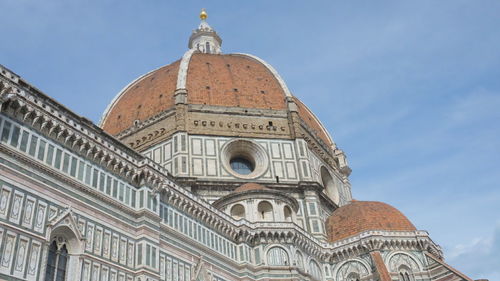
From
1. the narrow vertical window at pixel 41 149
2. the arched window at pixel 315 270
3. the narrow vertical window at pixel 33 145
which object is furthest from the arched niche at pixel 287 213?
the narrow vertical window at pixel 33 145

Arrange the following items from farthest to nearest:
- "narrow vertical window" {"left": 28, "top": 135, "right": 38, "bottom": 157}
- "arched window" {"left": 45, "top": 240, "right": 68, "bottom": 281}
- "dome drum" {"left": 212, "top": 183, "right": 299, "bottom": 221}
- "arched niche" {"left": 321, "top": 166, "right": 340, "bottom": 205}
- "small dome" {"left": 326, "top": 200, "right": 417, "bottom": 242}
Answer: "arched niche" {"left": 321, "top": 166, "right": 340, "bottom": 205} < "small dome" {"left": 326, "top": 200, "right": 417, "bottom": 242} < "dome drum" {"left": 212, "top": 183, "right": 299, "bottom": 221} < "narrow vertical window" {"left": 28, "top": 135, "right": 38, "bottom": 157} < "arched window" {"left": 45, "top": 240, "right": 68, "bottom": 281}

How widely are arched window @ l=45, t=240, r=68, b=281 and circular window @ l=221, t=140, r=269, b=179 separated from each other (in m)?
20.2

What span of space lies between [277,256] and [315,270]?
4.06 m

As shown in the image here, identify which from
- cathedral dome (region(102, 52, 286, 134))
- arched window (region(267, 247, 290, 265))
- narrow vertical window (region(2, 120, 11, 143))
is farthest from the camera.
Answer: cathedral dome (region(102, 52, 286, 134))

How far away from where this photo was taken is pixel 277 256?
1284 inches

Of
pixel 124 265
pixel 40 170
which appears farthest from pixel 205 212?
pixel 40 170

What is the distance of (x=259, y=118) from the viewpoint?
4391 cm

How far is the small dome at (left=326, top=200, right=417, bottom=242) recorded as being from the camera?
37469 mm

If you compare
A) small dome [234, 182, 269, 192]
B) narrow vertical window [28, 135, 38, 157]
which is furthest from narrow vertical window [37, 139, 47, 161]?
small dome [234, 182, 269, 192]

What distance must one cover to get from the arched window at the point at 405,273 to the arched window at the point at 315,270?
5412mm

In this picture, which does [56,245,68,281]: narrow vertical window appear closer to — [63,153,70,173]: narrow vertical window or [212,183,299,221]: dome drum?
[63,153,70,173]: narrow vertical window

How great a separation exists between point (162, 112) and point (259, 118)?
27.2ft

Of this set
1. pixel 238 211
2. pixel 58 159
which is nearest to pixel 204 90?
pixel 238 211

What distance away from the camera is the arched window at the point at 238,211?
3466 centimetres
